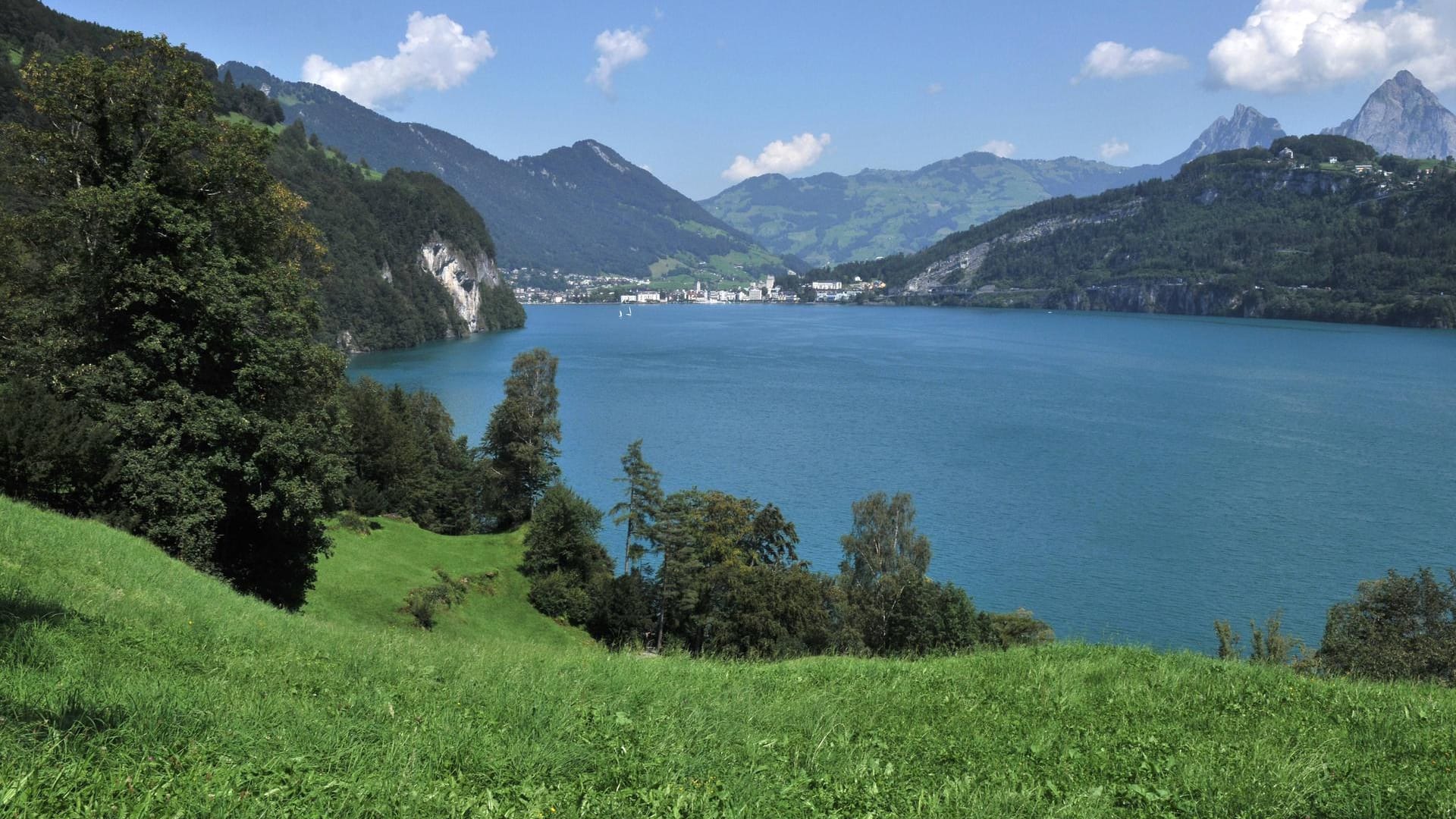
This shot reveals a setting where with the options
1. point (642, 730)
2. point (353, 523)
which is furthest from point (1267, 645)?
point (353, 523)

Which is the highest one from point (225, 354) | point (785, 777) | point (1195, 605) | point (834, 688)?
point (225, 354)

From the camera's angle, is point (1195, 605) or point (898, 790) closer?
point (898, 790)

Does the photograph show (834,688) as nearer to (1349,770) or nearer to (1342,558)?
(1349,770)

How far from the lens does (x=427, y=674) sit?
7.86 meters

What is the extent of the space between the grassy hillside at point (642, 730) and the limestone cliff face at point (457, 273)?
164 m

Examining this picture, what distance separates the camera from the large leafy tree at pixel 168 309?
1684cm

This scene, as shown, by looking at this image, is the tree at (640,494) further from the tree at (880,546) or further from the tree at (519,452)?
the tree at (880,546)

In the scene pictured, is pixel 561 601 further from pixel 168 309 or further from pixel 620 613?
pixel 168 309

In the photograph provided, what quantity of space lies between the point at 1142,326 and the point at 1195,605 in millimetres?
164550

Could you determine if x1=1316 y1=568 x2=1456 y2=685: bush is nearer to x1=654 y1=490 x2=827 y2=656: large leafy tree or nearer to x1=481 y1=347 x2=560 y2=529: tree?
x1=654 y1=490 x2=827 y2=656: large leafy tree

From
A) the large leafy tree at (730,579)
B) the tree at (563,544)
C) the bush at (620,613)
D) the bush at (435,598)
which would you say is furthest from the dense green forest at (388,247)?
the bush at (620,613)

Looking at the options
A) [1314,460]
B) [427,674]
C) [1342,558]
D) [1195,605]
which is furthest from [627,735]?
[1314,460]

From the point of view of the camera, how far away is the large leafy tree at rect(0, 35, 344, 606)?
16844 mm

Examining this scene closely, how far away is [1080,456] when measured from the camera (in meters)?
58.8
